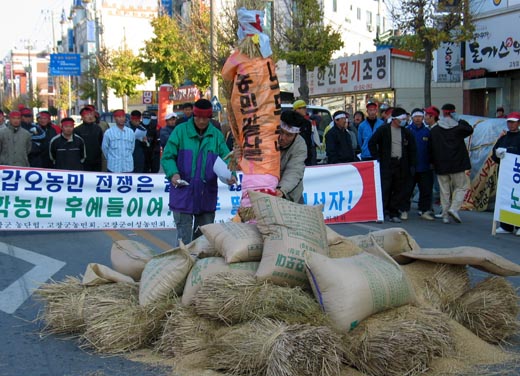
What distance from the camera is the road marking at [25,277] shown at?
6508 mm

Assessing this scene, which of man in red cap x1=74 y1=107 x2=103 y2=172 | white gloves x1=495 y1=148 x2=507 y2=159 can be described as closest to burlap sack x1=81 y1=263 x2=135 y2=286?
man in red cap x1=74 y1=107 x2=103 y2=172

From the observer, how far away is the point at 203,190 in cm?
683

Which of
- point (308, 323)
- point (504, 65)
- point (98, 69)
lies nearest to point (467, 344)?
point (308, 323)

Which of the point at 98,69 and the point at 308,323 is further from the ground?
the point at 98,69

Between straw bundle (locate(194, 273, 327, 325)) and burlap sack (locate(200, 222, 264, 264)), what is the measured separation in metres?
0.28

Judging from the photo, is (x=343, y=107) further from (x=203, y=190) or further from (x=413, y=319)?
(x=413, y=319)

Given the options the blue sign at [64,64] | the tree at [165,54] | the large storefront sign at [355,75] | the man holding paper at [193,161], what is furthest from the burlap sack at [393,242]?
the blue sign at [64,64]

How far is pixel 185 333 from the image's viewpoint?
4.64m

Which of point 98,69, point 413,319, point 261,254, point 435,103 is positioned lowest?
point 413,319

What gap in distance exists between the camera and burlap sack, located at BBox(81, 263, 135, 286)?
5648 millimetres

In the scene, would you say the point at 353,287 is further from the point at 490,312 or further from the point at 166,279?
the point at 166,279

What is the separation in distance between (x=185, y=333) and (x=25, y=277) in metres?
3.59

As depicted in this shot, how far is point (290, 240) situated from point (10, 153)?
779 centimetres

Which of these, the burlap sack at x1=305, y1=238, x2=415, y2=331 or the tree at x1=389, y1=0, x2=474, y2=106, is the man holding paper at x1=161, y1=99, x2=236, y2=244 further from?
the tree at x1=389, y1=0, x2=474, y2=106
